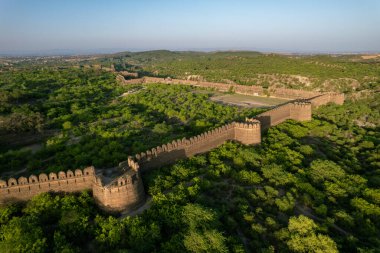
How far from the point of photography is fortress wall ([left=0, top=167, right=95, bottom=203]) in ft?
47.4

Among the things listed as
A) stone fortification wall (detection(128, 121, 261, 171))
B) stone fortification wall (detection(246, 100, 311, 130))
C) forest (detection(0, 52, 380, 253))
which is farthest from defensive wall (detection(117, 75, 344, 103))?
stone fortification wall (detection(128, 121, 261, 171))

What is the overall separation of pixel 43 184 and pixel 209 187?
8333mm

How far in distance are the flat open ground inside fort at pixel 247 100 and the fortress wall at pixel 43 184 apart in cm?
2581

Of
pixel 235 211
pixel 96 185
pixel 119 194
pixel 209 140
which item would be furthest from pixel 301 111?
pixel 96 185

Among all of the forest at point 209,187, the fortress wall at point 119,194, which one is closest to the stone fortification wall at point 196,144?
the forest at point 209,187

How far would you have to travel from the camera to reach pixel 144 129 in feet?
89.2

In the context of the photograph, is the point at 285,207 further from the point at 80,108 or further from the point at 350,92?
the point at 350,92

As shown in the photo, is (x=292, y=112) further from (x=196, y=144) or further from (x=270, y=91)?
(x=270, y=91)

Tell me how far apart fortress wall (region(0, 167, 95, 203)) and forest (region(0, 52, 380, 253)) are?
0.41 metres

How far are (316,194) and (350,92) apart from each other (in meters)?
30.6

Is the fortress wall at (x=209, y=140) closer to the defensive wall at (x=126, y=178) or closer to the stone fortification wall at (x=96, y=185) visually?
the defensive wall at (x=126, y=178)

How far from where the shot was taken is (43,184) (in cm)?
1491

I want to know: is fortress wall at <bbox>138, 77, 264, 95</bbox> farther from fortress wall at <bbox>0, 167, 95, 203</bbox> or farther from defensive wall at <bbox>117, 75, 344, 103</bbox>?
fortress wall at <bbox>0, 167, 95, 203</bbox>

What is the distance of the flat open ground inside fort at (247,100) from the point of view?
38.5m
